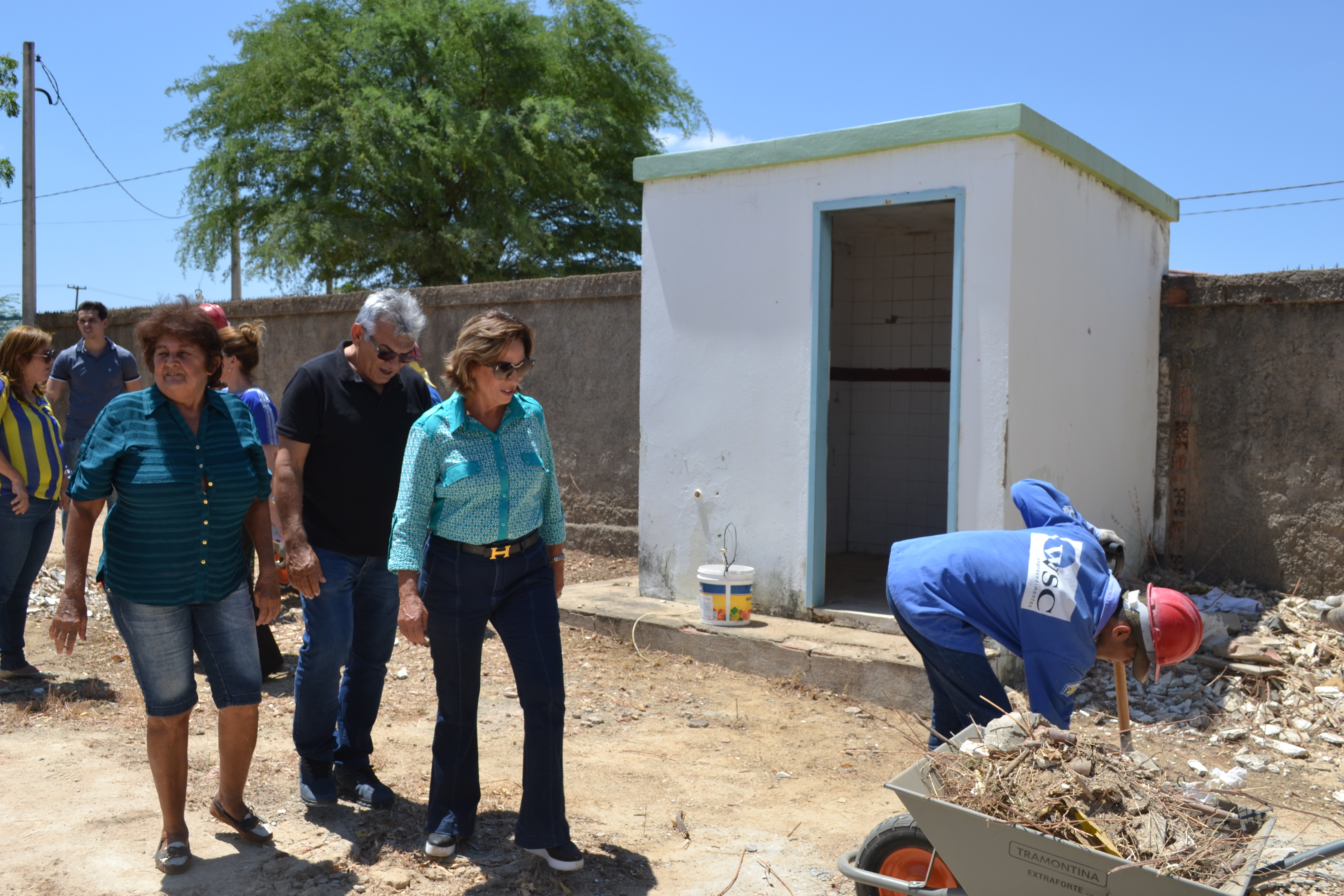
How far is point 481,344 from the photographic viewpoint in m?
3.37

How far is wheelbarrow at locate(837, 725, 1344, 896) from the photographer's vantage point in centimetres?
247

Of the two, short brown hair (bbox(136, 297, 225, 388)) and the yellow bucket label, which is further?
the yellow bucket label

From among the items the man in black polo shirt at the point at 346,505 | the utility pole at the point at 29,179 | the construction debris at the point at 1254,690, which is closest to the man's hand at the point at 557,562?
the man in black polo shirt at the point at 346,505

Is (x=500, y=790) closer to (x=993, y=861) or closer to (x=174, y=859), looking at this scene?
(x=174, y=859)

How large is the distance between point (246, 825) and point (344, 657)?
0.66 m

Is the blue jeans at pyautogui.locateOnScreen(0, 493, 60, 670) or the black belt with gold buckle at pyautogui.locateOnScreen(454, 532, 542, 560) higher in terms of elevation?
the black belt with gold buckle at pyautogui.locateOnScreen(454, 532, 542, 560)

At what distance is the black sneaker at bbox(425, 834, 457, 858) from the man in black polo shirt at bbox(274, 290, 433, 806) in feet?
1.75

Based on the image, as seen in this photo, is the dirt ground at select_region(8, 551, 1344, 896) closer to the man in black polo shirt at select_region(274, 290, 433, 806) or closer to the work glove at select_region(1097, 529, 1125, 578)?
the man in black polo shirt at select_region(274, 290, 433, 806)

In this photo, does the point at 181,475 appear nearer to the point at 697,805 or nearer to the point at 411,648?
the point at 697,805

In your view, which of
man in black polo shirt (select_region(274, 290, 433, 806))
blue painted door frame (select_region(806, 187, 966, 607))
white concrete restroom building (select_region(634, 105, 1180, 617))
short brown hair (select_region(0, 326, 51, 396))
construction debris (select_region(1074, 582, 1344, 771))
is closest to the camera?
man in black polo shirt (select_region(274, 290, 433, 806))

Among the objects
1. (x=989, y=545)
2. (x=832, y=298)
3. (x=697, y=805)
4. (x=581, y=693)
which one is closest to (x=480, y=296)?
(x=832, y=298)

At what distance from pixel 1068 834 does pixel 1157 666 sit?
742mm

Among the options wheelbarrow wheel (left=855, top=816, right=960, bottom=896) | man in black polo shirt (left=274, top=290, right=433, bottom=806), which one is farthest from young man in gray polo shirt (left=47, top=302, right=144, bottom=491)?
wheelbarrow wheel (left=855, top=816, right=960, bottom=896)

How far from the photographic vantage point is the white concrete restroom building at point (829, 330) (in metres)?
5.74
